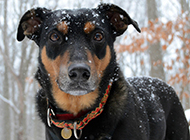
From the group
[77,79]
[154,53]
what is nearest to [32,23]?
[77,79]

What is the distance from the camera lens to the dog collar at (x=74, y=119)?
2.33 meters

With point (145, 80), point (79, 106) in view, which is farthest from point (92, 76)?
point (145, 80)

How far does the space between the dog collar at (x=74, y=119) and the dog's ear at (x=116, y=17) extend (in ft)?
2.75

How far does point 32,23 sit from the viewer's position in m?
2.91

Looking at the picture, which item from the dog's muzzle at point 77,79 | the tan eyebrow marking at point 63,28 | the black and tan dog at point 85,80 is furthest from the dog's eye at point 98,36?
the dog's muzzle at point 77,79

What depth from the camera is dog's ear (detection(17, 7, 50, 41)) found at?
9.21 feet

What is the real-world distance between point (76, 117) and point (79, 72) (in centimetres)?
75

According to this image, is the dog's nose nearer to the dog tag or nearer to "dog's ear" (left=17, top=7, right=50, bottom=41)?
the dog tag

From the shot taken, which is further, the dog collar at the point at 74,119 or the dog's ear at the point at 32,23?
the dog's ear at the point at 32,23

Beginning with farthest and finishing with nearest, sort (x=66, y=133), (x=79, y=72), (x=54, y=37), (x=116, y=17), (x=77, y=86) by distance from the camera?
(x=116, y=17) < (x=54, y=37) < (x=66, y=133) < (x=77, y=86) < (x=79, y=72)

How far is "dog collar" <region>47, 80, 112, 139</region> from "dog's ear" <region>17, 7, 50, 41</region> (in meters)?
1.05

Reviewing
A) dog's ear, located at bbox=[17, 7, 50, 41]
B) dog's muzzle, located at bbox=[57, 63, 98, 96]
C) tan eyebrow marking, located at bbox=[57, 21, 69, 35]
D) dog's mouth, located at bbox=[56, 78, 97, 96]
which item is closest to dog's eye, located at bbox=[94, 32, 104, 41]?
tan eyebrow marking, located at bbox=[57, 21, 69, 35]

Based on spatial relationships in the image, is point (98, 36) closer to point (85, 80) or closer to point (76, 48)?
point (76, 48)

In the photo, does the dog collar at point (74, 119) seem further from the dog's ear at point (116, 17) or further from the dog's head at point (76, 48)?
the dog's ear at point (116, 17)
